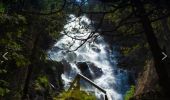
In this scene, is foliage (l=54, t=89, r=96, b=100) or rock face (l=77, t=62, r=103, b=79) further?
rock face (l=77, t=62, r=103, b=79)

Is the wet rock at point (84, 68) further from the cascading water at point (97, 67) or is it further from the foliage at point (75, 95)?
the foliage at point (75, 95)

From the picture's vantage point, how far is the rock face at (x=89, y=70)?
30.5 meters

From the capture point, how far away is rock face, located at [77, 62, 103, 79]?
100ft

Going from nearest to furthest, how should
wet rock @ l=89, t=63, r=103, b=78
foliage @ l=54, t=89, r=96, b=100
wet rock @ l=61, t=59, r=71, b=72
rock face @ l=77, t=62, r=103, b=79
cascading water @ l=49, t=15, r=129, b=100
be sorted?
foliage @ l=54, t=89, r=96, b=100 → cascading water @ l=49, t=15, r=129, b=100 → wet rock @ l=61, t=59, r=71, b=72 → rock face @ l=77, t=62, r=103, b=79 → wet rock @ l=89, t=63, r=103, b=78

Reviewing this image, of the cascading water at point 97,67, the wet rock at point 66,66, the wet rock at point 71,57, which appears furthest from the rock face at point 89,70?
the wet rock at point 71,57

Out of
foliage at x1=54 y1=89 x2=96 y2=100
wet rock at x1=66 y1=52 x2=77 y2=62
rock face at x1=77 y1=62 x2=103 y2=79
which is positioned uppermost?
wet rock at x1=66 y1=52 x2=77 y2=62

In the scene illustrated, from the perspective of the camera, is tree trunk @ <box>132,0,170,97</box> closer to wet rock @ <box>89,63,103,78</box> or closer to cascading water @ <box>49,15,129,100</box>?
cascading water @ <box>49,15,129,100</box>

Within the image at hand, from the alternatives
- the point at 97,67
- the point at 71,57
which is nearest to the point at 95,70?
the point at 97,67

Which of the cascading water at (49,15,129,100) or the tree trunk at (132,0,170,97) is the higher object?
the cascading water at (49,15,129,100)

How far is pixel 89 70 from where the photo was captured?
31.1 metres

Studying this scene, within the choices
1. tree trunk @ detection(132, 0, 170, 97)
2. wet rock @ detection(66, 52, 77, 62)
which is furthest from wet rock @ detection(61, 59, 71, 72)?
tree trunk @ detection(132, 0, 170, 97)

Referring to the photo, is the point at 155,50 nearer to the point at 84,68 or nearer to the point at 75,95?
the point at 75,95

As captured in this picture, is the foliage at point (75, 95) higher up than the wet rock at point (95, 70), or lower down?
lower down

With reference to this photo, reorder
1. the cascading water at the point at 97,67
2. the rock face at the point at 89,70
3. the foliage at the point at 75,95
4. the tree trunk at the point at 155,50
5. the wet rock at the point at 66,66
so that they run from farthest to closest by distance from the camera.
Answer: the rock face at the point at 89,70 < the wet rock at the point at 66,66 < the cascading water at the point at 97,67 < the foliage at the point at 75,95 < the tree trunk at the point at 155,50
